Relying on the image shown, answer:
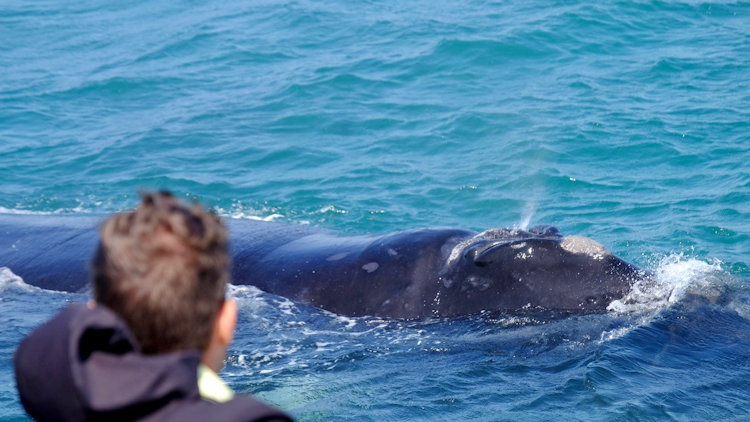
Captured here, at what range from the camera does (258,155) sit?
15.5 meters

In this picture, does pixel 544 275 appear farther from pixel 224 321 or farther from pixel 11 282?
pixel 11 282

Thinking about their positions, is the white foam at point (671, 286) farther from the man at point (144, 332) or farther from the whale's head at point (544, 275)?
the man at point (144, 332)

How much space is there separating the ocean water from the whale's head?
132mm

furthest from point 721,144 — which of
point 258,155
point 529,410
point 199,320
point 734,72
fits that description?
point 199,320

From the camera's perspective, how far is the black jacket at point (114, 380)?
2.35 meters

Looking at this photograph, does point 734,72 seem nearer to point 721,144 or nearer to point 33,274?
point 721,144

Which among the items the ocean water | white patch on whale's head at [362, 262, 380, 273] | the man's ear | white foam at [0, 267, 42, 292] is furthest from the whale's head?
the man's ear

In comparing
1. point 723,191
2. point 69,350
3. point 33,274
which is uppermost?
point 69,350

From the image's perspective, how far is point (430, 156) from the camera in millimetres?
15195

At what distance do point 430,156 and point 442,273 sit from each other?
27.1 feet

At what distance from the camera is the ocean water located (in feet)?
21.2

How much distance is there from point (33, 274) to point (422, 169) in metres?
7.03

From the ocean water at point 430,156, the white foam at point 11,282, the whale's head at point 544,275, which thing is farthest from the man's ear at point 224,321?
the white foam at point 11,282

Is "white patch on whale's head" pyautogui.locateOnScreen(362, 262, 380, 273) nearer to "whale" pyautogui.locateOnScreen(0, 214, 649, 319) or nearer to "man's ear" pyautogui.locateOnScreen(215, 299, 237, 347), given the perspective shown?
"whale" pyautogui.locateOnScreen(0, 214, 649, 319)
